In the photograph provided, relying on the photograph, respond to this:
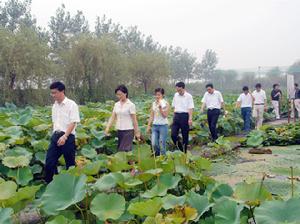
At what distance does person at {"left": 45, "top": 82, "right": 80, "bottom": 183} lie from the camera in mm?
4855

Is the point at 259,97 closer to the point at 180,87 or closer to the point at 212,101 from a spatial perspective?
the point at 212,101

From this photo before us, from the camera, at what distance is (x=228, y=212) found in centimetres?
297

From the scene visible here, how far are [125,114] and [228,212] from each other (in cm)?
303

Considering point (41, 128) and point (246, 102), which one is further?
point (246, 102)

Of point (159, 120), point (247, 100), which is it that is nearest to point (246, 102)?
point (247, 100)

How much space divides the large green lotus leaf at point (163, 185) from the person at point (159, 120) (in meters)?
2.72

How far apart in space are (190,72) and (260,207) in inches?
2231

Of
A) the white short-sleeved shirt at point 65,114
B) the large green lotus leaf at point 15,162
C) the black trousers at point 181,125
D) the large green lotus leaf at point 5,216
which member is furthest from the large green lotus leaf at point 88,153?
the large green lotus leaf at point 5,216

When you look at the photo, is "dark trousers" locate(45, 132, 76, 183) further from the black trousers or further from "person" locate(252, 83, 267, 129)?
"person" locate(252, 83, 267, 129)

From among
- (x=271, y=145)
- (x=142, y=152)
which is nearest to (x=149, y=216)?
(x=142, y=152)

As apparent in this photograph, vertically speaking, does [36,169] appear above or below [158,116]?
→ below

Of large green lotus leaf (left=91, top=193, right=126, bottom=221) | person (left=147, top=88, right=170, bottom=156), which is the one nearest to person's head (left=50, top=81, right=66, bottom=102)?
large green lotus leaf (left=91, top=193, right=126, bottom=221)

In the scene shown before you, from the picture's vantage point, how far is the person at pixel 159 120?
658cm

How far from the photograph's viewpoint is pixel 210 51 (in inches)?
2724
